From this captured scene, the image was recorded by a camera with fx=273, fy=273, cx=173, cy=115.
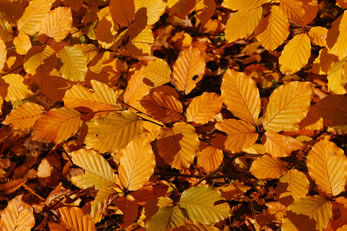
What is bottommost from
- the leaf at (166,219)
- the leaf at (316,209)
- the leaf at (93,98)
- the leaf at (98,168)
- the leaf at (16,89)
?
the leaf at (166,219)

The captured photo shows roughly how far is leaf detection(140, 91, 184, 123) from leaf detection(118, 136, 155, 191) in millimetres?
81

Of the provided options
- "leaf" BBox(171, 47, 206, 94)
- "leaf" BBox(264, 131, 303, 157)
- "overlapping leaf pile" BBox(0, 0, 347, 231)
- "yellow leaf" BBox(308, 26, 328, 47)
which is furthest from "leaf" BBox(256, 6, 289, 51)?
"leaf" BBox(264, 131, 303, 157)

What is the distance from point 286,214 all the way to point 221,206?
0.17m

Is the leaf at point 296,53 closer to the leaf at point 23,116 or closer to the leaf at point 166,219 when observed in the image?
the leaf at point 166,219

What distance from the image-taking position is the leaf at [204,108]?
2.65 ft

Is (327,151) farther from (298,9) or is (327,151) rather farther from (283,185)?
(298,9)

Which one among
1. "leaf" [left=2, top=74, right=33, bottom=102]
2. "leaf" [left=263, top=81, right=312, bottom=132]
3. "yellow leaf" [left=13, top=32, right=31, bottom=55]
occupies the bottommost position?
"leaf" [left=2, top=74, right=33, bottom=102]

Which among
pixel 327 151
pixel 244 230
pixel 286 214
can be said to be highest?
pixel 327 151

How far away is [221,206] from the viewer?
79 cm

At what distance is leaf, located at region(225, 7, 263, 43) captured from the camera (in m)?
0.92

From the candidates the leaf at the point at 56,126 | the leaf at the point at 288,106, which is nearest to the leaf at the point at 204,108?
the leaf at the point at 288,106

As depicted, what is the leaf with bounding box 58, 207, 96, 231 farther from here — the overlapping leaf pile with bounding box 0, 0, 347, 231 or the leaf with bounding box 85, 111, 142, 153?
the leaf with bounding box 85, 111, 142, 153

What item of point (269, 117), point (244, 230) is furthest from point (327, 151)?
point (244, 230)

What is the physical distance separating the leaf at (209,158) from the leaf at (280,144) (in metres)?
0.39
